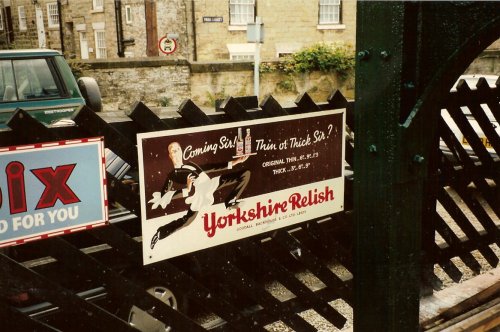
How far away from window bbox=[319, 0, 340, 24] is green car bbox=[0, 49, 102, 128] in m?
17.7

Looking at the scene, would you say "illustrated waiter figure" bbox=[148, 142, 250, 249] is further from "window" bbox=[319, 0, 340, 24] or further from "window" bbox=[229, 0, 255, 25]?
"window" bbox=[319, 0, 340, 24]

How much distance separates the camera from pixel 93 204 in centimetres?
260

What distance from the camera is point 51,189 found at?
2473 millimetres

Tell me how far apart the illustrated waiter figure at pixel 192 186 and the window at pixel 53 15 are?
26863 mm

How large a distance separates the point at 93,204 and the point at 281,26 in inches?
818

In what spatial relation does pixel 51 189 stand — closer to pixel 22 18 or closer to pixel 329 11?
pixel 329 11

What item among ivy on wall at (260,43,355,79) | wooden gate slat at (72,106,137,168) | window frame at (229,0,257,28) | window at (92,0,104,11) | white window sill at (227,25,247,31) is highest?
window at (92,0,104,11)

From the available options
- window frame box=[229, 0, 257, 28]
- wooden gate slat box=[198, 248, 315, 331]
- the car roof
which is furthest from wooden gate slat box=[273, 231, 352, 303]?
window frame box=[229, 0, 257, 28]

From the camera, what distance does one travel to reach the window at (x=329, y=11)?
23.2 m

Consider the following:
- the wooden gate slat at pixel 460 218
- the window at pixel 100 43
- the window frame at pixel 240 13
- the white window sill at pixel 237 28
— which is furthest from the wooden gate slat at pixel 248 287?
the window at pixel 100 43

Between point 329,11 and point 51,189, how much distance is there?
22388 millimetres

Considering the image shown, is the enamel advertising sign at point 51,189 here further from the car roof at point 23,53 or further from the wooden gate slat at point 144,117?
the car roof at point 23,53

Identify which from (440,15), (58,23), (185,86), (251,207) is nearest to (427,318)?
(251,207)

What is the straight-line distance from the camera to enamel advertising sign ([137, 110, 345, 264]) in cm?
278
